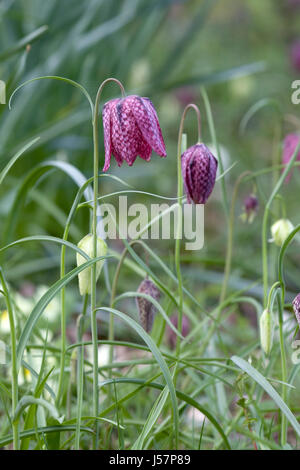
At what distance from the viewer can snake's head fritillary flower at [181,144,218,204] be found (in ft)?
3.55

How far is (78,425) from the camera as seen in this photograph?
0.94 metres

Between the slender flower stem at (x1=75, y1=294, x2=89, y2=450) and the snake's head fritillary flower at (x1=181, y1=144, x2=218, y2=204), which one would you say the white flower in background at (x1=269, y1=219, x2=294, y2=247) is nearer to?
the snake's head fritillary flower at (x1=181, y1=144, x2=218, y2=204)

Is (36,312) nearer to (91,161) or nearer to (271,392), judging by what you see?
(271,392)

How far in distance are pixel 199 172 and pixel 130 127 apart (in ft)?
0.55

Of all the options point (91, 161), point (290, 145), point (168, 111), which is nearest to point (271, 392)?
point (290, 145)

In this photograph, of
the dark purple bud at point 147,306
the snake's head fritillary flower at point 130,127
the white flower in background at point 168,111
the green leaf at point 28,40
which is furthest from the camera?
the white flower in background at point 168,111

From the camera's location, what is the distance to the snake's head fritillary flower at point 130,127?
0.97 metres

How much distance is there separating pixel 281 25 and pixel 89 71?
2.45 meters

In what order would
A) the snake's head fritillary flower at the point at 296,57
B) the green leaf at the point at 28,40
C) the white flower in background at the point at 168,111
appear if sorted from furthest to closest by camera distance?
the snake's head fritillary flower at the point at 296,57 < the white flower in background at the point at 168,111 < the green leaf at the point at 28,40

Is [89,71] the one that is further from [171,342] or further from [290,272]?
[171,342]

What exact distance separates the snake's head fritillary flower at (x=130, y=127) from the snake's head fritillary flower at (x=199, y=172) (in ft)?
0.38

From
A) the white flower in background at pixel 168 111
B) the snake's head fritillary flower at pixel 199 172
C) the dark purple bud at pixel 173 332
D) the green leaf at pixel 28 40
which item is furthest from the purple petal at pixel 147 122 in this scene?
the white flower in background at pixel 168 111

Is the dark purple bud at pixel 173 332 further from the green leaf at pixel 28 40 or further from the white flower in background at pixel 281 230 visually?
the green leaf at pixel 28 40
